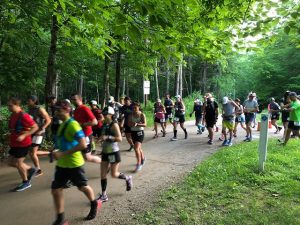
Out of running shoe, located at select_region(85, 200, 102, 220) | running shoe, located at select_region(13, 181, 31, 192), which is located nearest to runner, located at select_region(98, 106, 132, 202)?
running shoe, located at select_region(85, 200, 102, 220)

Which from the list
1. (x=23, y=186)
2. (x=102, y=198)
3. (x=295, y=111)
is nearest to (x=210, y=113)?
(x=295, y=111)

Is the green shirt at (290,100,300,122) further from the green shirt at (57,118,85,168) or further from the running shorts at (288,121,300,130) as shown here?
the green shirt at (57,118,85,168)

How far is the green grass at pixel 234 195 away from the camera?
5.53 m

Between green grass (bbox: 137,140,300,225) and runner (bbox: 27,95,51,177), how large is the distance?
325 centimetres

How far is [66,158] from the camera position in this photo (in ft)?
16.6

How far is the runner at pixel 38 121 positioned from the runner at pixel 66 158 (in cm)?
282

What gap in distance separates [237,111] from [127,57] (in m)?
7.73

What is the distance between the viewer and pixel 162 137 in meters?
15.0

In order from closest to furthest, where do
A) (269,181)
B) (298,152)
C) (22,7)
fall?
(269,181) < (22,7) < (298,152)

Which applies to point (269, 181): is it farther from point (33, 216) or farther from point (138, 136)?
point (33, 216)

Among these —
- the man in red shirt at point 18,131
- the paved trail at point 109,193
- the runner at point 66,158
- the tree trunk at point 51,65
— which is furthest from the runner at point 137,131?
the tree trunk at point 51,65

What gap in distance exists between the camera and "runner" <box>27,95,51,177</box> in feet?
25.6

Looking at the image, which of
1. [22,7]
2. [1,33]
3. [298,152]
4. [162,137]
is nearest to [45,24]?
[1,33]

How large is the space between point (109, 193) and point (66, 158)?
2093 millimetres
